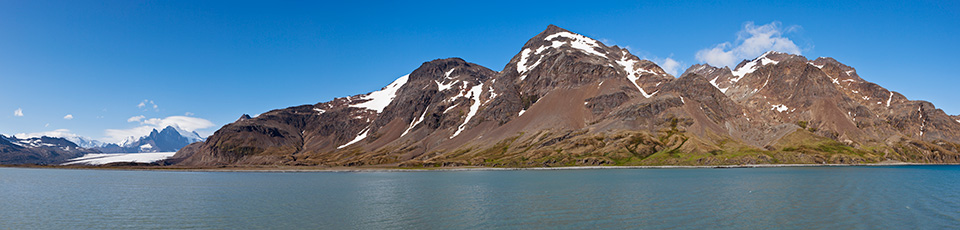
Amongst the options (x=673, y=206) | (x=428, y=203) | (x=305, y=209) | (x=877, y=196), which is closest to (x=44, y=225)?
(x=305, y=209)

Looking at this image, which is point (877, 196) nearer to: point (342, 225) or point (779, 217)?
point (779, 217)

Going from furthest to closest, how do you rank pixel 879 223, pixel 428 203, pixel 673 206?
pixel 428 203 → pixel 673 206 → pixel 879 223

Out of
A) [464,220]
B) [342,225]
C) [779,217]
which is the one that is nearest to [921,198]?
[779,217]

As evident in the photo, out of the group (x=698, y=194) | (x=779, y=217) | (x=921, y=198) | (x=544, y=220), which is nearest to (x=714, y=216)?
(x=779, y=217)

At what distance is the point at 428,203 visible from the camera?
Answer: 8369 centimetres

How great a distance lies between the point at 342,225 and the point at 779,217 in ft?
188

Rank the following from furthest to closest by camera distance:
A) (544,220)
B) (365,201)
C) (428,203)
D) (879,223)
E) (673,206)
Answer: (365,201) → (428,203) → (673,206) → (544,220) → (879,223)

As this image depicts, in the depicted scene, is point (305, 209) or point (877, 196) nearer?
point (305, 209)

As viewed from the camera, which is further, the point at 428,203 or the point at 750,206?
the point at 428,203

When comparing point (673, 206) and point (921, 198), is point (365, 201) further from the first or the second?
point (921, 198)

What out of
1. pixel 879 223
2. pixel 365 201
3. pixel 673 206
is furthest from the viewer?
pixel 365 201

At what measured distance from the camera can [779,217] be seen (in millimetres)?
63594

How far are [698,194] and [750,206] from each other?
18.3 m

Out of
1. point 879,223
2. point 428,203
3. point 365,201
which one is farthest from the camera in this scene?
point 365,201
